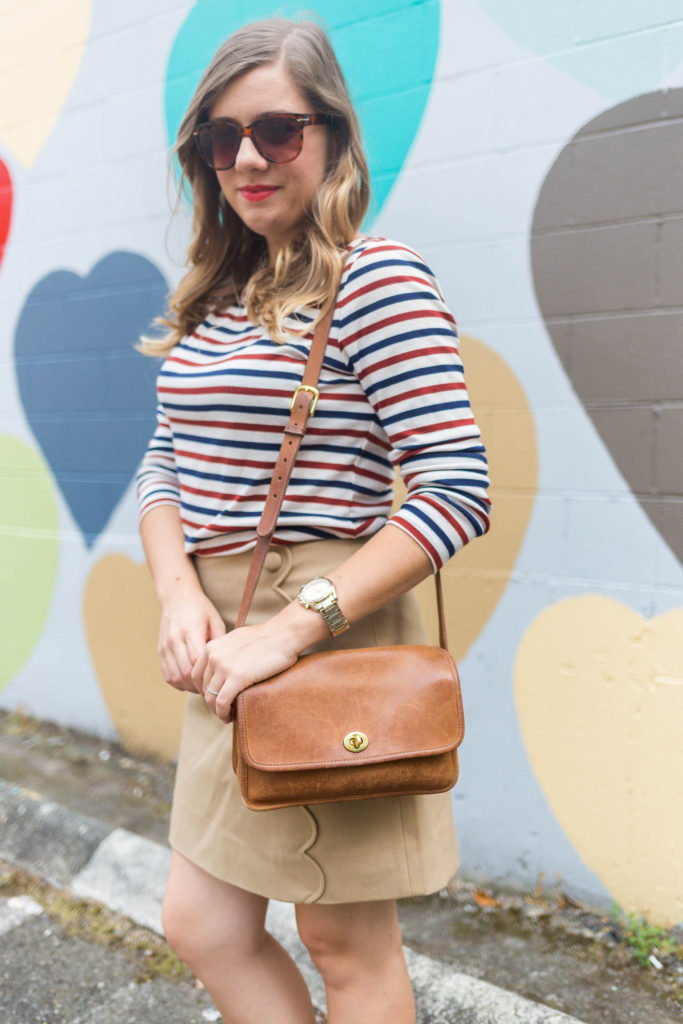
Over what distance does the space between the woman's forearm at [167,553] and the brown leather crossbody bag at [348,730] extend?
313mm

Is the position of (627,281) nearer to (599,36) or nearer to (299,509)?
(599,36)

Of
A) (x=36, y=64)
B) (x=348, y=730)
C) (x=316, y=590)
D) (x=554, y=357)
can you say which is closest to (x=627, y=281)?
(x=554, y=357)

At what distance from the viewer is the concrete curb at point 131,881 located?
1966 mm

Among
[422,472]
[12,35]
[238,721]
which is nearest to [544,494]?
[422,472]

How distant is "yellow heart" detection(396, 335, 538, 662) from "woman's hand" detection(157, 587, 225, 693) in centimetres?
110

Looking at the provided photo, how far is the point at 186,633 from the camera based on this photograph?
55.2 inches

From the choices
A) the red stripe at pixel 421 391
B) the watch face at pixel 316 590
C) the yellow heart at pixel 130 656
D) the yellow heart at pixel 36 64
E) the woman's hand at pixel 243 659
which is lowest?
the yellow heart at pixel 130 656

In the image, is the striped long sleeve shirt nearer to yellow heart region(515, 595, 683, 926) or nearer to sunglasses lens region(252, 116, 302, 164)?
sunglasses lens region(252, 116, 302, 164)

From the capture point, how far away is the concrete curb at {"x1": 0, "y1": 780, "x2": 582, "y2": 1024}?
1966 mm

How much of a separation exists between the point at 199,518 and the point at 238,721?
15.7 inches

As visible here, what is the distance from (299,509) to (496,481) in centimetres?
107

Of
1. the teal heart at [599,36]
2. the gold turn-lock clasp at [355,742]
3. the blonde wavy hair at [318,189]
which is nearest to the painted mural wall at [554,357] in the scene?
the teal heart at [599,36]

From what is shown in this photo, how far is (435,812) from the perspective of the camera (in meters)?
1.42

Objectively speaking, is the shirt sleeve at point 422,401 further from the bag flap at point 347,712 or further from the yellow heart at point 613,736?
the yellow heart at point 613,736
